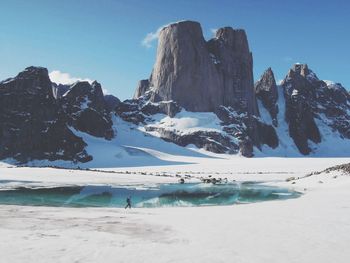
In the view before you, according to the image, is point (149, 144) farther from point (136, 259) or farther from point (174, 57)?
point (136, 259)

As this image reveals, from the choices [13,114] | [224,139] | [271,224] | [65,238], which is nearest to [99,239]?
[65,238]

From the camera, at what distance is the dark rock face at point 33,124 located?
405ft

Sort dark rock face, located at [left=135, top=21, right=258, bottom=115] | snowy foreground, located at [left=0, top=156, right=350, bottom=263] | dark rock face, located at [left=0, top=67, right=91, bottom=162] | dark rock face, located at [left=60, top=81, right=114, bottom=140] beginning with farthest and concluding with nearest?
dark rock face, located at [left=135, top=21, right=258, bottom=115], dark rock face, located at [left=60, top=81, right=114, bottom=140], dark rock face, located at [left=0, top=67, right=91, bottom=162], snowy foreground, located at [left=0, top=156, right=350, bottom=263]

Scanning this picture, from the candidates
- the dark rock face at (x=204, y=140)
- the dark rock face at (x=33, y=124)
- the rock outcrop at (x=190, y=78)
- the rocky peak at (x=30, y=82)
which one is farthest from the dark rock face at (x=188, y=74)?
the rocky peak at (x=30, y=82)

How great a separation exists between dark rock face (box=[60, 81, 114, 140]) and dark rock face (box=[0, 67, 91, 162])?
51.6ft

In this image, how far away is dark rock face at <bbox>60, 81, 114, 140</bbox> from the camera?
508 ft

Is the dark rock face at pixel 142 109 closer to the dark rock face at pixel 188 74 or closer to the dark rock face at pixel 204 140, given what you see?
the dark rock face at pixel 188 74

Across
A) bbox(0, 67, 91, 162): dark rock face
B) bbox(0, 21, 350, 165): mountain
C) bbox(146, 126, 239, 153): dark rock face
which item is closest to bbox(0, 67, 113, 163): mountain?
bbox(0, 67, 91, 162): dark rock face

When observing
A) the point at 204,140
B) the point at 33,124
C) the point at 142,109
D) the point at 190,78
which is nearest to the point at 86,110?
the point at 33,124

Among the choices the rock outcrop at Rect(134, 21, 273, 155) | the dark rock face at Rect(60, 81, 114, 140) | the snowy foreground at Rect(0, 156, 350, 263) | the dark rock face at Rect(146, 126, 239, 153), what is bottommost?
the snowy foreground at Rect(0, 156, 350, 263)

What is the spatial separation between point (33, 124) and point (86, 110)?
96.3 feet

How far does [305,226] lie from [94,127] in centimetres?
14184

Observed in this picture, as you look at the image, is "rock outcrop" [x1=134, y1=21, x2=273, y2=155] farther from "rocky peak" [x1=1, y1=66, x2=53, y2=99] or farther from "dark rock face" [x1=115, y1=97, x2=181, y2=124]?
"rocky peak" [x1=1, y1=66, x2=53, y2=99]

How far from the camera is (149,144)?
160 meters
